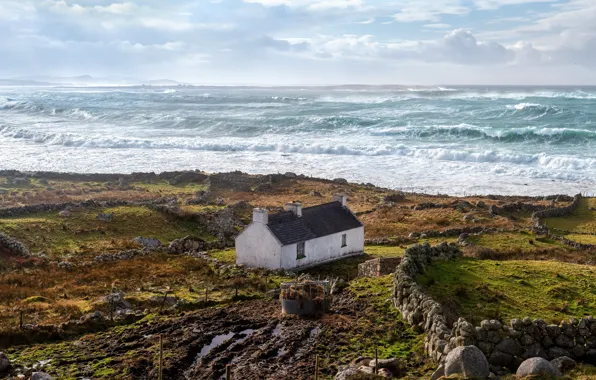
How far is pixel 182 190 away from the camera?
63.2 m

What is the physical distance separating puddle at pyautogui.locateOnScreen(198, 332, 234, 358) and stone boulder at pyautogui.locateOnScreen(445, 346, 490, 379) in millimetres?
7663

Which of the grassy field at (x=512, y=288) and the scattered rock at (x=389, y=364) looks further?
the grassy field at (x=512, y=288)

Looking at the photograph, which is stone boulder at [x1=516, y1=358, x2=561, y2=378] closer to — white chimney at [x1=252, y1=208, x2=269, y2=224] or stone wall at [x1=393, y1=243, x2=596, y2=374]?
stone wall at [x1=393, y1=243, x2=596, y2=374]

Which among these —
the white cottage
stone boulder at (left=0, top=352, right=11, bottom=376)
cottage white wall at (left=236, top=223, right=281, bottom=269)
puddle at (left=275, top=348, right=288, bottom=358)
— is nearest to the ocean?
the white cottage

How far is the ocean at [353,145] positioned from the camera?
77125 millimetres

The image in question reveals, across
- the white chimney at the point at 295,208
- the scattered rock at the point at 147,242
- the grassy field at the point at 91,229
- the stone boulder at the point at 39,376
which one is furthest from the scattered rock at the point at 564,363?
the grassy field at the point at 91,229

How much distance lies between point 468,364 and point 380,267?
15.3 metres

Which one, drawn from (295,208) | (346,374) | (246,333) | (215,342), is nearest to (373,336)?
(246,333)

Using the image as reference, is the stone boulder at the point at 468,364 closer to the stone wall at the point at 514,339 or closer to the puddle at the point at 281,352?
the stone wall at the point at 514,339

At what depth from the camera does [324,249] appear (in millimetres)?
35156

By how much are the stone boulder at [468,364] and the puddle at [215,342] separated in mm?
7663

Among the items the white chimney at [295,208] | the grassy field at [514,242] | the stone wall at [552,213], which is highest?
the white chimney at [295,208]

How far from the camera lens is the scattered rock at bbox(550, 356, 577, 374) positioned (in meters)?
16.0

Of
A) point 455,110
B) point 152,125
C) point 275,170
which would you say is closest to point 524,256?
point 275,170
